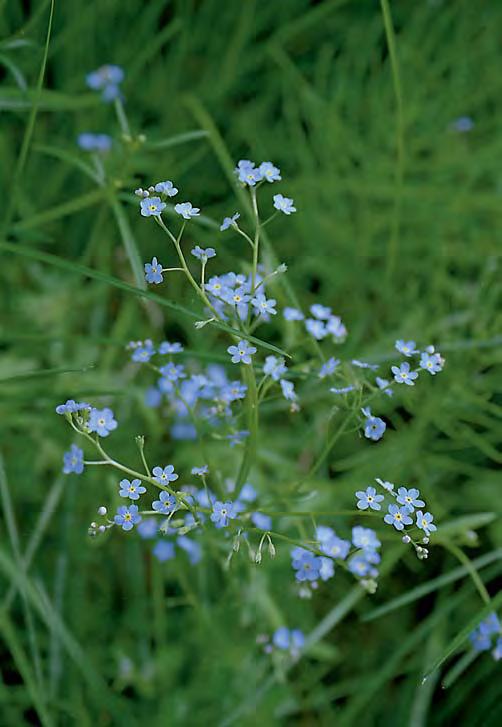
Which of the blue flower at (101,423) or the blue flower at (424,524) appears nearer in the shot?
the blue flower at (424,524)

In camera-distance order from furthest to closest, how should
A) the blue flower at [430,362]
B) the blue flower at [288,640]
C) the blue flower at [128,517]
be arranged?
the blue flower at [288,640]
the blue flower at [430,362]
the blue flower at [128,517]

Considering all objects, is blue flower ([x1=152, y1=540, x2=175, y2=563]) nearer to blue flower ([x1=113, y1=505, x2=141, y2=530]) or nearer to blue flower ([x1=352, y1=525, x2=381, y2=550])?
blue flower ([x1=352, y1=525, x2=381, y2=550])

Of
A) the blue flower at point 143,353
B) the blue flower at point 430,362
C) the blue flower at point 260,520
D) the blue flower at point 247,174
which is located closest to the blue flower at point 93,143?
the blue flower at point 143,353

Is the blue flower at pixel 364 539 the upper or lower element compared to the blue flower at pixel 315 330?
lower

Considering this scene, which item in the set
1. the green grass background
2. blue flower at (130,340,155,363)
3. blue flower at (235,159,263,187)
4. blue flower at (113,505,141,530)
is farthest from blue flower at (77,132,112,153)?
blue flower at (113,505,141,530)

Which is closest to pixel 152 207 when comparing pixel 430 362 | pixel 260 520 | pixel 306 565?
pixel 430 362

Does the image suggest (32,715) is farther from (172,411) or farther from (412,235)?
(412,235)

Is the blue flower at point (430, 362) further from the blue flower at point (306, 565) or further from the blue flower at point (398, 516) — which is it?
the blue flower at point (306, 565)

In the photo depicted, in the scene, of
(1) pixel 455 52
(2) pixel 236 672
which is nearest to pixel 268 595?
(2) pixel 236 672
